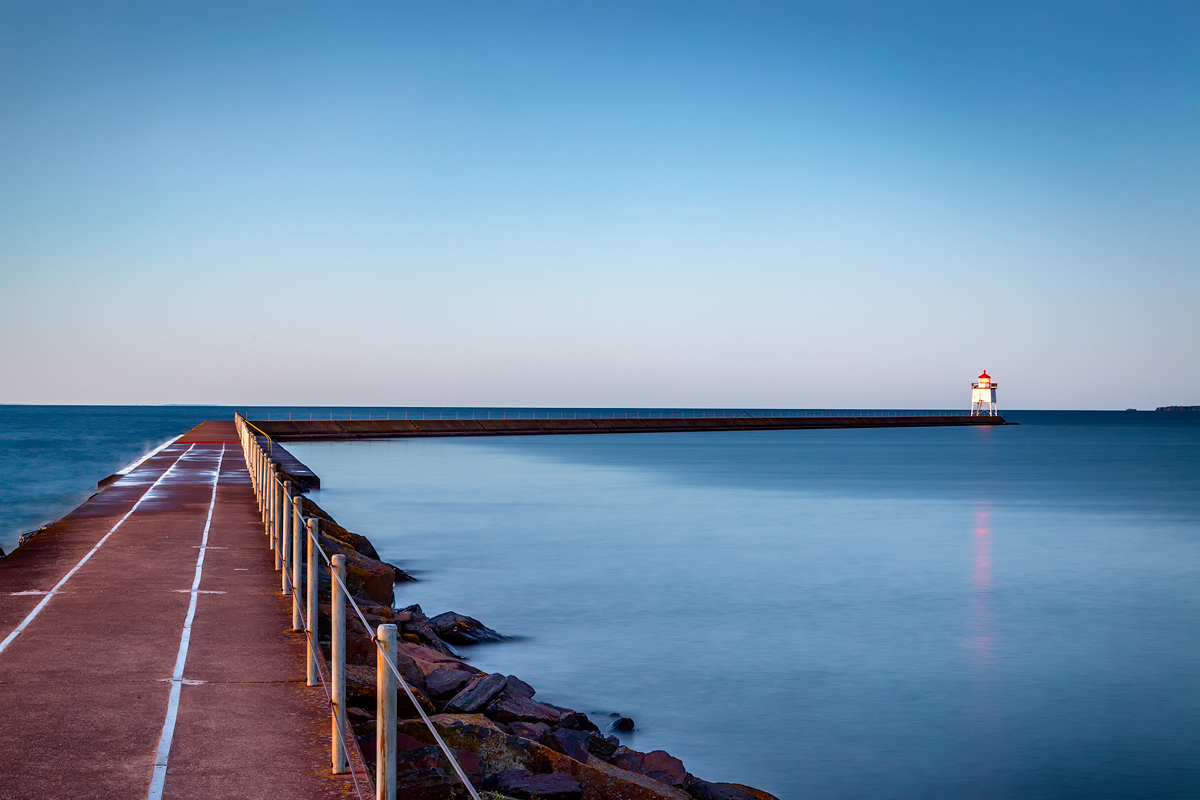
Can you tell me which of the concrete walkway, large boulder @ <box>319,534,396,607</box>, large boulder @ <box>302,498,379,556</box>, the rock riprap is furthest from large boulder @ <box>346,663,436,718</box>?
large boulder @ <box>302,498,379,556</box>

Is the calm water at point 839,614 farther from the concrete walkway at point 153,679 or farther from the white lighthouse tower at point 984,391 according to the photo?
the white lighthouse tower at point 984,391

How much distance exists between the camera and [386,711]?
13.8 feet

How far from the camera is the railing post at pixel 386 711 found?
3967mm

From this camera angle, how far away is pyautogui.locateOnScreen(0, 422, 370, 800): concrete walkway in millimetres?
5543

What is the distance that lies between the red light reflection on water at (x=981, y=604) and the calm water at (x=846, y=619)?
7cm

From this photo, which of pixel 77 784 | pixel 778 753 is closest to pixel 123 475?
pixel 778 753

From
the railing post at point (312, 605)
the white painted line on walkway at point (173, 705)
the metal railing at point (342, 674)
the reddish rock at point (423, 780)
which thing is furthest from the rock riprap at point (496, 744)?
the white painted line on walkway at point (173, 705)

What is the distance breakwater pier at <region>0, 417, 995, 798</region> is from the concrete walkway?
0.02m

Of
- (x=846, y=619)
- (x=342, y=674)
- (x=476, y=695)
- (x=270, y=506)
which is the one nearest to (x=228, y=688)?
(x=342, y=674)

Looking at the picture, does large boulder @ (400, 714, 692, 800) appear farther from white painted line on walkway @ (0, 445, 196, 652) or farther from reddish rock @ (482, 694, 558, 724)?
white painted line on walkway @ (0, 445, 196, 652)

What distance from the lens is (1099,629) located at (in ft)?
53.5

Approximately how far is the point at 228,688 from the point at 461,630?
7170 mm

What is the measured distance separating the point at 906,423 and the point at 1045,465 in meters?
77.4

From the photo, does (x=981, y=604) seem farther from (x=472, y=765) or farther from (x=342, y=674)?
(x=342, y=674)
